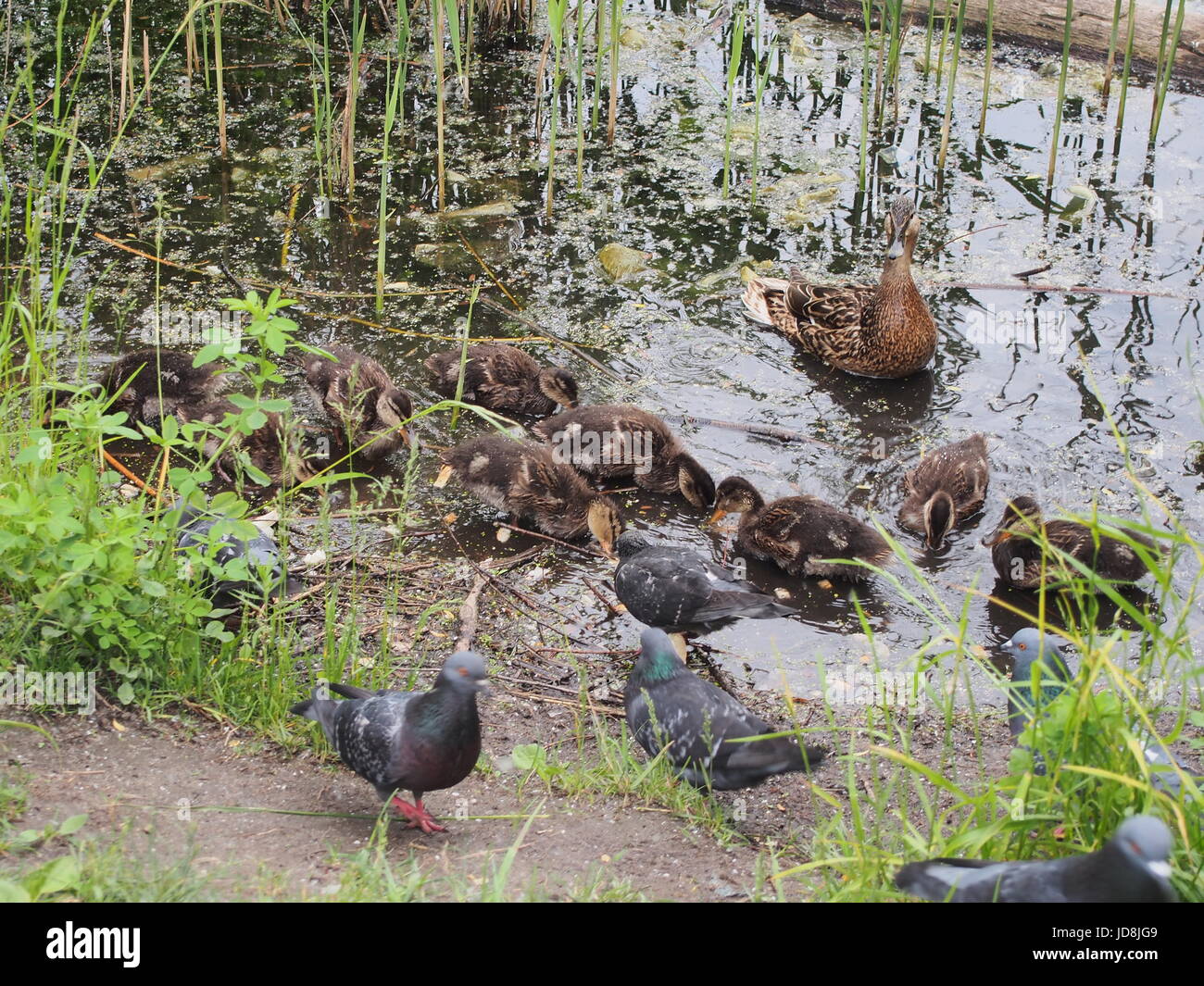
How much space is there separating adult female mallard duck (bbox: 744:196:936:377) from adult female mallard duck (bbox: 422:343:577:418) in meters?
1.23

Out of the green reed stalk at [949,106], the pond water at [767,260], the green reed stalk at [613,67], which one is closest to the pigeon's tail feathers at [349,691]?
the pond water at [767,260]

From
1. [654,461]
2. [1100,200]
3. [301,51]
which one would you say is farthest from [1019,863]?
[301,51]

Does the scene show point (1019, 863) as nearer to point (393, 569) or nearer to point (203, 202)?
point (393, 569)

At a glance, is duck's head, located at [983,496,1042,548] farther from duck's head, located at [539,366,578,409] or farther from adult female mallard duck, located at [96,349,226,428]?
adult female mallard duck, located at [96,349,226,428]

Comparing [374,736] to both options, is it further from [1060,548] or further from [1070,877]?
[1060,548]

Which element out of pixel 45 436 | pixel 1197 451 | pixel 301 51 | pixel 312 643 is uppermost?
→ pixel 301 51

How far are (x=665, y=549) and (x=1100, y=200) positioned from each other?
165 inches

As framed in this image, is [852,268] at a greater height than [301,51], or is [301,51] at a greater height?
[301,51]

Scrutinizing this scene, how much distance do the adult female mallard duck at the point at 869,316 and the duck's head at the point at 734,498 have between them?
121cm

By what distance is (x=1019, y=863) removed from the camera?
7.51 ft

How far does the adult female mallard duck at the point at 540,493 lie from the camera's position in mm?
4613

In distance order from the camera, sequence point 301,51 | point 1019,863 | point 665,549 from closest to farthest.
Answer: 1. point 1019,863
2. point 665,549
3. point 301,51

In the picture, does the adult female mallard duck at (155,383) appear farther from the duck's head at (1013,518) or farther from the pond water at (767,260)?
the duck's head at (1013,518)

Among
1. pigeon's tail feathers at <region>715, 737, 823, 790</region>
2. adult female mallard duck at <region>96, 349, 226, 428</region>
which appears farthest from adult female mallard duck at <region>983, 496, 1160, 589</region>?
adult female mallard duck at <region>96, 349, 226, 428</region>
